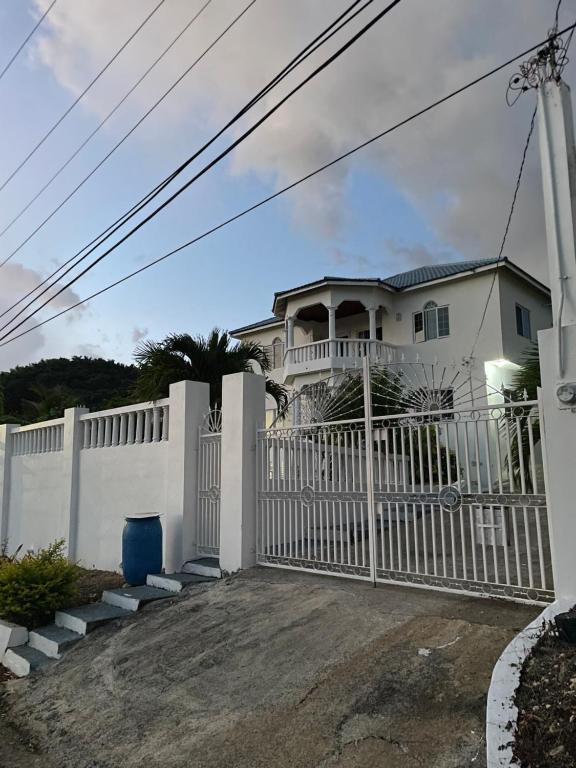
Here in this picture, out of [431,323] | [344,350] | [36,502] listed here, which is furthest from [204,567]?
[431,323]

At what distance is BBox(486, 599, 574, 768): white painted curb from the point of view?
9.35 feet

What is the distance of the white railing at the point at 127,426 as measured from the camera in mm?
8852

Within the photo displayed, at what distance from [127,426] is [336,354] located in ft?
41.3

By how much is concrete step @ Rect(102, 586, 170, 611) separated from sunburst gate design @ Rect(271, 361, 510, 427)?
253 centimetres

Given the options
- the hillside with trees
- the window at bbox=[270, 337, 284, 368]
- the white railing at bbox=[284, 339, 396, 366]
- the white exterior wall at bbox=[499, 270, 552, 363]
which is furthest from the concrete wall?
the hillside with trees

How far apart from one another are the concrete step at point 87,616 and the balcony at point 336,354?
14.6 meters

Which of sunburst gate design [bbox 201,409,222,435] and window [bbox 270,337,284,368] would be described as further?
window [bbox 270,337,284,368]

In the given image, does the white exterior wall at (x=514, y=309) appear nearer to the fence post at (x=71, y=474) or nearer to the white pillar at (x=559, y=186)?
the fence post at (x=71, y=474)

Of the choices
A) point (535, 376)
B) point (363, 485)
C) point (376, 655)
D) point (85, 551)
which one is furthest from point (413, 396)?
point (85, 551)

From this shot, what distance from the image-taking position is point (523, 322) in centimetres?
2064

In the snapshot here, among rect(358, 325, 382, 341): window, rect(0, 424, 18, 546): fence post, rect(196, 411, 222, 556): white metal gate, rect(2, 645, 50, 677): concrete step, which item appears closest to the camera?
rect(2, 645, 50, 677): concrete step

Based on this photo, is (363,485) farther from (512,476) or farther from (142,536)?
(142,536)

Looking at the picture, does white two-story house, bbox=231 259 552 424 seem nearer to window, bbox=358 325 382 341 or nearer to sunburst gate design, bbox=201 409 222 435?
window, bbox=358 325 382 341

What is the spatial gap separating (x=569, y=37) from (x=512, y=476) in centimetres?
366
